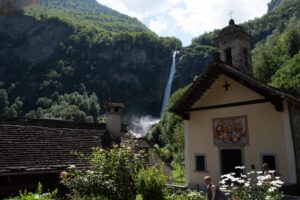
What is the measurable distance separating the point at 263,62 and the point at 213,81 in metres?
45.7

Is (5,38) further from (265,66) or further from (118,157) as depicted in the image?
(118,157)

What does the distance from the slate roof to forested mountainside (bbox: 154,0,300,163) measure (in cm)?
329

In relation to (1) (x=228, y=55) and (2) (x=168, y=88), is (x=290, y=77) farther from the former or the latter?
(2) (x=168, y=88)

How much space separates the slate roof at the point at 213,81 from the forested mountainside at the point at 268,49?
24780 millimetres

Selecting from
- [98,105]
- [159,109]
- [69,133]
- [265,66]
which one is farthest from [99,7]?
[69,133]

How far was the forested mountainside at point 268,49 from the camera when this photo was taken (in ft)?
187

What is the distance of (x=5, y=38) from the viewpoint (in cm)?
10425

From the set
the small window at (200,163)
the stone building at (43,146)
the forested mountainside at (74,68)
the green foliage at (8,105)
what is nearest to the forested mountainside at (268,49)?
the forested mountainside at (74,68)

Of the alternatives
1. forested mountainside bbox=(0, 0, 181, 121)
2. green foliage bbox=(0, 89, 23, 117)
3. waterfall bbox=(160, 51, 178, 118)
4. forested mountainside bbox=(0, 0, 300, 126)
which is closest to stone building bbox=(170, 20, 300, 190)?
waterfall bbox=(160, 51, 178, 118)

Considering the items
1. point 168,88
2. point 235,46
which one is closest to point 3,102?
point 168,88

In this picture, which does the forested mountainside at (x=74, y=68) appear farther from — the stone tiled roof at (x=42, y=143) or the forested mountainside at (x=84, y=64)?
the stone tiled roof at (x=42, y=143)

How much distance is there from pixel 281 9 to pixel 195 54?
34897mm

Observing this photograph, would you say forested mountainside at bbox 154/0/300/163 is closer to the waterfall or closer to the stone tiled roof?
the waterfall

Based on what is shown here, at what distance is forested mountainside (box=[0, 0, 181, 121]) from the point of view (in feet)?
310
